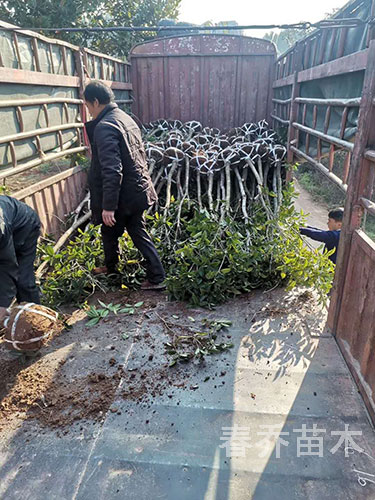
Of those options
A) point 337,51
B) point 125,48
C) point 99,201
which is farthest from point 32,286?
point 125,48

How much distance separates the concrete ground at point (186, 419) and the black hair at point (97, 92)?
2.05 m

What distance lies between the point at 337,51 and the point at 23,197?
323 cm

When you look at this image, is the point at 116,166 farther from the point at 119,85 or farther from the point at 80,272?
the point at 119,85

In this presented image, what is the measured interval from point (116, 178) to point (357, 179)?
1.92 m

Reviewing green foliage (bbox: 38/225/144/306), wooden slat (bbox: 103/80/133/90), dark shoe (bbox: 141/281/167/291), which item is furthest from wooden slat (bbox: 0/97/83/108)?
dark shoe (bbox: 141/281/167/291)

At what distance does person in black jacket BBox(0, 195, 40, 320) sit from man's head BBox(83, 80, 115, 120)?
1.13 m

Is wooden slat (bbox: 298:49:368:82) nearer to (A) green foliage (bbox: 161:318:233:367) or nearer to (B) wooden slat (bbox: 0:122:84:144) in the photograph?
(A) green foliage (bbox: 161:318:233:367)

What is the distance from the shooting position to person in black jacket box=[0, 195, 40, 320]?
2484mm

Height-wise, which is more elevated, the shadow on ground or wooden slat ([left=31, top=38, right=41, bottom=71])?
wooden slat ([left=31, top=38, right=41, bottom=71])

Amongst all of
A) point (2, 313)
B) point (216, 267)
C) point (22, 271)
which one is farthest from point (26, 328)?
point (216, 267)

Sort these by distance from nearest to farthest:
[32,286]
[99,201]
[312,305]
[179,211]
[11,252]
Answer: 1. [11,252]
2. [32,286]
3. [312,305]
4. [99,201]
5. [179,211]

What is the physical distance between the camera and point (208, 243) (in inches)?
138

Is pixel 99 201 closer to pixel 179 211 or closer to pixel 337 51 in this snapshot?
pixel 179 211

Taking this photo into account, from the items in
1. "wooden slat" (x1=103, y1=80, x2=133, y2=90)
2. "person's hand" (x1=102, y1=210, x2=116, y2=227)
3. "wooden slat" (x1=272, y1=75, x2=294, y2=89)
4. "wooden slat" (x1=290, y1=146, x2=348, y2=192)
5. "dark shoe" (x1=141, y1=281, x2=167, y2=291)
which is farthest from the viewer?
"wooden slat" (x1=103, y1=80, x2=133, y2=90)
